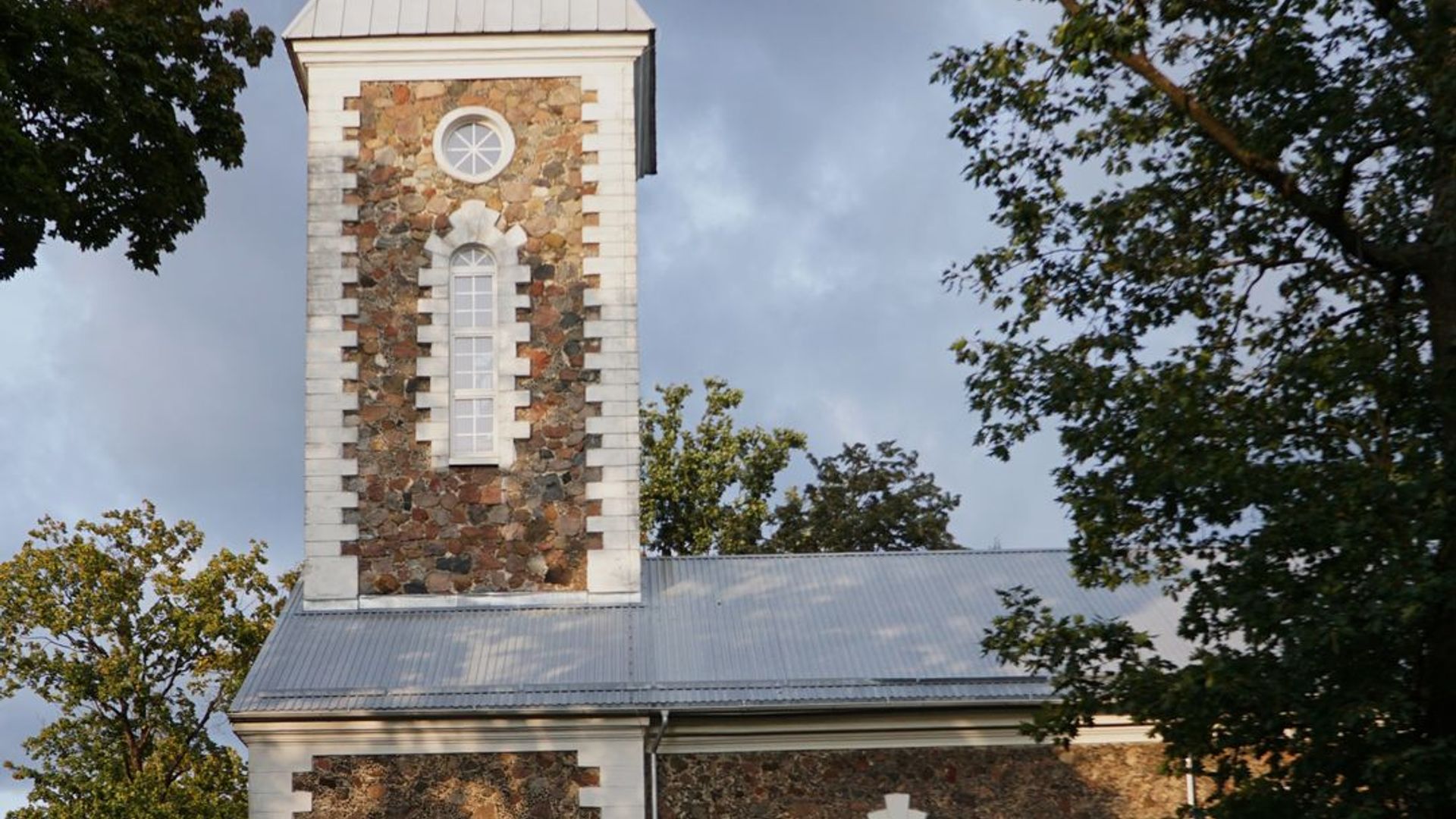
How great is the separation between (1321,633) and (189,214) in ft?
27.7

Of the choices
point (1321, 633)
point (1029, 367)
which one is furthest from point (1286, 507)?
point (1029, 367)

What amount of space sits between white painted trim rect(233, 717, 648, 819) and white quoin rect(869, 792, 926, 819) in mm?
1931

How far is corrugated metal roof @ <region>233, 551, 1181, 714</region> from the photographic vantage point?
15.8m

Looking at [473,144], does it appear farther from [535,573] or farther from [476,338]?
[535,573]

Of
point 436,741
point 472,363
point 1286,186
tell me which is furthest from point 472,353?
point 1286,186

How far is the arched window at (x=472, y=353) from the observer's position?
18.0 metres

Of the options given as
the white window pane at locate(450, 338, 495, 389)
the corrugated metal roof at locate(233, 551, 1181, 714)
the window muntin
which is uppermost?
the window muntin

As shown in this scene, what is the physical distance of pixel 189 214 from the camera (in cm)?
1410

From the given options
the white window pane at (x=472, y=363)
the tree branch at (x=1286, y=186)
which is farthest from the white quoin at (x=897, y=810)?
the tree branch at (x=1286, y=186)

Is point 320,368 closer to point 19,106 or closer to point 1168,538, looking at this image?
point 19,106

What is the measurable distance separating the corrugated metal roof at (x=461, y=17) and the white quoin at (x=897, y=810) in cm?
775

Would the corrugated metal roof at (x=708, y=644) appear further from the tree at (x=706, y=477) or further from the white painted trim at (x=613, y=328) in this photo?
the tree at (x=706, y=477)

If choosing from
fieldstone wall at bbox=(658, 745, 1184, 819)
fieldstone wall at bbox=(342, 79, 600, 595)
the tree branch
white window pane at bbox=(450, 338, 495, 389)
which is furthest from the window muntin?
the tree branch

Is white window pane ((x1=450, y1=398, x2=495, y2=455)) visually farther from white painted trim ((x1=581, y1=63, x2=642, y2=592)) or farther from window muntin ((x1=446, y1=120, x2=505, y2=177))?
window muntin ((x1=446, y1=120, x2=505, y2=177))
